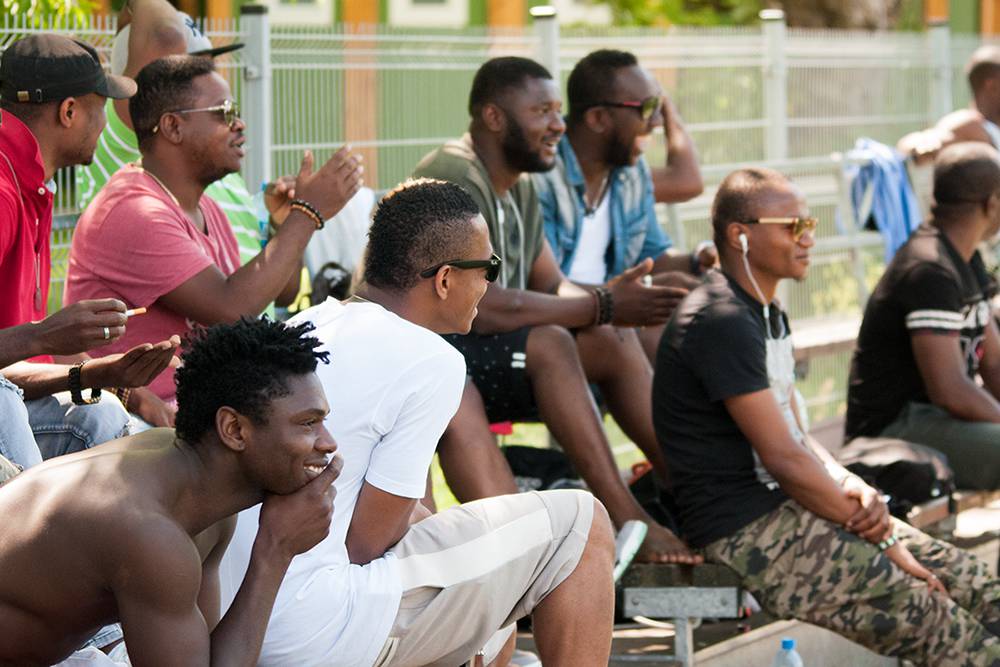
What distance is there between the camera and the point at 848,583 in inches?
206

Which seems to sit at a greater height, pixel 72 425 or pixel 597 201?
pixel 597 201

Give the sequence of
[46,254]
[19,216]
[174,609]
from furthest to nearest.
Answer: [46,254]
[19,216]
[174,609]

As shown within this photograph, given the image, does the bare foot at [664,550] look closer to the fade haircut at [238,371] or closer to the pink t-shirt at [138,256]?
the pink t-shirt at [138,256]

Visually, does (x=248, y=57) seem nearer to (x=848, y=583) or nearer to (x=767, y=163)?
(x=848, y=583)

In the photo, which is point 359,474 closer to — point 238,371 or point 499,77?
point 238,371

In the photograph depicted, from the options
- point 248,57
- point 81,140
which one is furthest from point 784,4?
point 81,140

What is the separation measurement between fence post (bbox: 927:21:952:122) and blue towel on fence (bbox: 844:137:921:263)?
1.92 metres

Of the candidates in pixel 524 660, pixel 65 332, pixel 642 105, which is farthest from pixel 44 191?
pixel 642 105

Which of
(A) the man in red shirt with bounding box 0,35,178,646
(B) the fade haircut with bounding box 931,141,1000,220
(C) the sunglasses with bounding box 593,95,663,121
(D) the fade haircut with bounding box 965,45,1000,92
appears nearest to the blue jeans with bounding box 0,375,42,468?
(A) the man in red shirt with bounding box 0,35,178,646

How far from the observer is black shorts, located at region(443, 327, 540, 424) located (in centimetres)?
549

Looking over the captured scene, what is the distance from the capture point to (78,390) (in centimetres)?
420

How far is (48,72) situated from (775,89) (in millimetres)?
5594

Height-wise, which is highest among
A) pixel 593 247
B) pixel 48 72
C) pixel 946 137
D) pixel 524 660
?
pixel 48 72

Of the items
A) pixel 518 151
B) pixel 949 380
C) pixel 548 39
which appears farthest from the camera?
pixel 548 39
